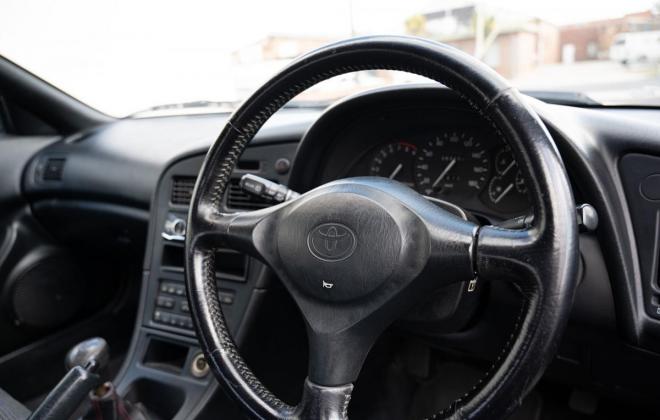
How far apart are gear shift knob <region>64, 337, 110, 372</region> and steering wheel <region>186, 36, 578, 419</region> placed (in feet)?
1.15

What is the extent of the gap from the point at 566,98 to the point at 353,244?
31.1 inches

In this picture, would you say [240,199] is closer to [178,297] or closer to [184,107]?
[178,297]

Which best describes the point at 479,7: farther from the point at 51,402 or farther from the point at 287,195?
the point at 51,402

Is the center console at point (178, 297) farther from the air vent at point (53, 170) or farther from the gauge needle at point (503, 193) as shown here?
the air vent at point (53, 170)

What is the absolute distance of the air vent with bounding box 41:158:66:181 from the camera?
2.24 metres

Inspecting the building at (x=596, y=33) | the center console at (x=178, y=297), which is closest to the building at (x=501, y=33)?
the building at (x=596, y=33)

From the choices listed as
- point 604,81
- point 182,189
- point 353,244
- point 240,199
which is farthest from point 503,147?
point 182,189

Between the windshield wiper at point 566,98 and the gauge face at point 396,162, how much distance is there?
0.35m

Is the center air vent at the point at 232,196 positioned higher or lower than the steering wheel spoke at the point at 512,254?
lower

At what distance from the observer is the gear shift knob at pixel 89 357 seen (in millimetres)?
1200

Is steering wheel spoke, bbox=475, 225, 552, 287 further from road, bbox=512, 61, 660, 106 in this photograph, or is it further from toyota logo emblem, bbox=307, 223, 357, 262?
road, bbox=512, 61, 660, 106

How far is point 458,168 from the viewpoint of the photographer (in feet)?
4.24

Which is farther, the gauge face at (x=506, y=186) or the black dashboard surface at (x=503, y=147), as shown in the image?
the gauge face at (x=506, y=186)

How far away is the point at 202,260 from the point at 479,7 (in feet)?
3.81
